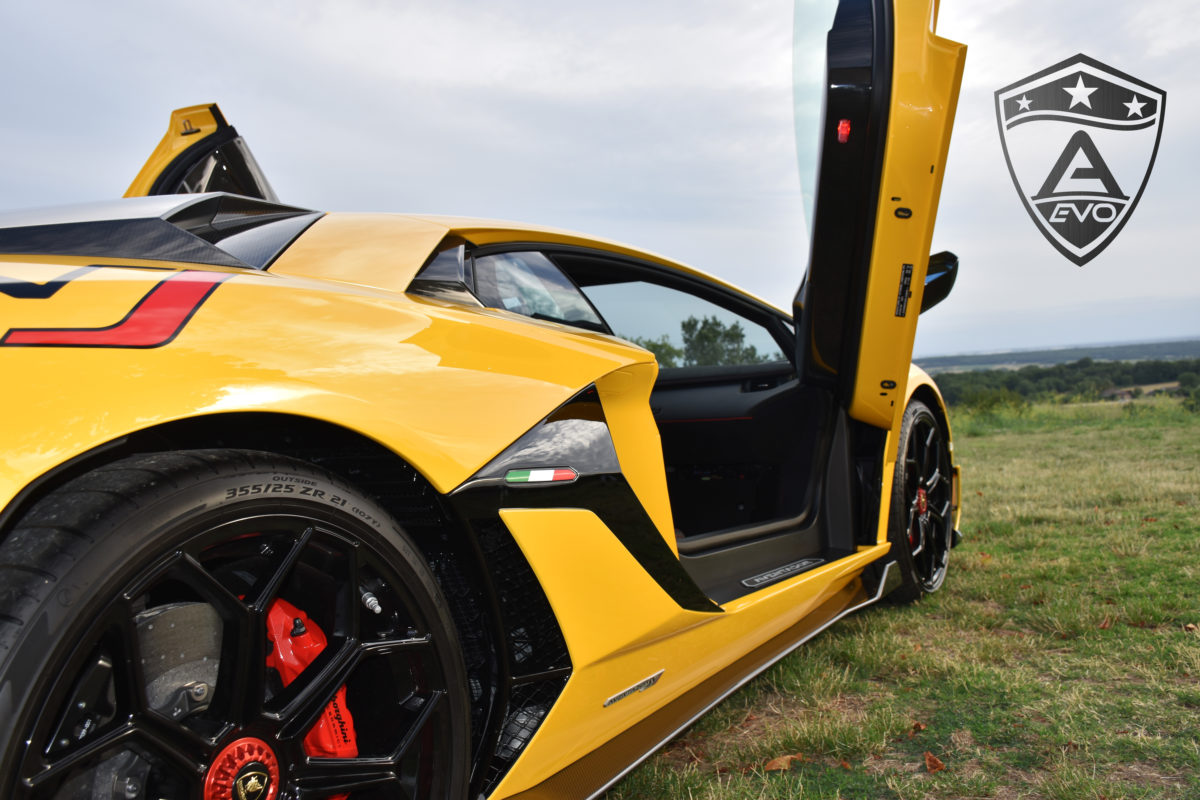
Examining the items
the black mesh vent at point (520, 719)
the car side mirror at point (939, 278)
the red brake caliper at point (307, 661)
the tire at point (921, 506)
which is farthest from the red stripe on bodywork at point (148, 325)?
the tire at point (921, 506)

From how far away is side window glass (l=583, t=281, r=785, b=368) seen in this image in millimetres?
2889

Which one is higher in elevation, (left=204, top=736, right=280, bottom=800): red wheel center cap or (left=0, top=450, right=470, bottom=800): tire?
(left=0, top=450, right=470, bottom=800): tire

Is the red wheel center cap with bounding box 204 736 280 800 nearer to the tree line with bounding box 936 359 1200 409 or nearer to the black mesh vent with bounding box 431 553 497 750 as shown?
the black mesh vent with bounding box 431 553 497 750

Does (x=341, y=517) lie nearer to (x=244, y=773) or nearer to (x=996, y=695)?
(x=244, y=773)

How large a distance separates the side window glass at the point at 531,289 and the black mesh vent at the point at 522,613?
0.57m

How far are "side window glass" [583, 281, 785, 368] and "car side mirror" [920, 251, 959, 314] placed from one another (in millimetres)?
677

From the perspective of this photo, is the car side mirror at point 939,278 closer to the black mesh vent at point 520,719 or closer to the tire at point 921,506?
the tire at point 921,506

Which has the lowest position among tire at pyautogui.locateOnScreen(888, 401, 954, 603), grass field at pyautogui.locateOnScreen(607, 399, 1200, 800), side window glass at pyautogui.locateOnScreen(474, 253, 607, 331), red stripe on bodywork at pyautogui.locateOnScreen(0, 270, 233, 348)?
grass field at pyautogui.locateOnScreen(607, 399, 1200, 800)

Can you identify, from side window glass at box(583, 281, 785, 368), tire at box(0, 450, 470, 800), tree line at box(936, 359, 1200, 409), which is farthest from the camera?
tree line at box(936, 359, 1200, 409)

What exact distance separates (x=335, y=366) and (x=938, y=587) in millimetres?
3067

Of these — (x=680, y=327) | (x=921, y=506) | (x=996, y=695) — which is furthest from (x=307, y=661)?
(x=921, y=506)

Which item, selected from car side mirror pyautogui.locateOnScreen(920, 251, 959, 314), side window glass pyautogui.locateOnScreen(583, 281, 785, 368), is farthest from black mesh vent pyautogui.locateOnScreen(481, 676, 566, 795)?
car side mirror pyautogui.locateOnScreen(920, 251, 959, 314)

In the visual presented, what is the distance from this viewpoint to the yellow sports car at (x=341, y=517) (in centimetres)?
95

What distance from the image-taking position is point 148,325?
104 cm
